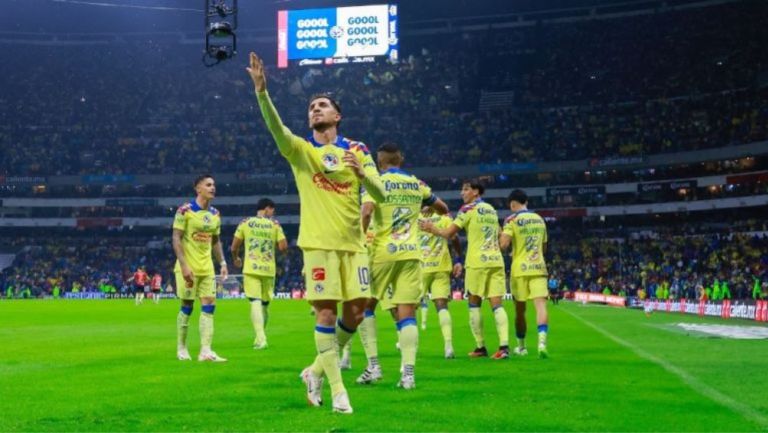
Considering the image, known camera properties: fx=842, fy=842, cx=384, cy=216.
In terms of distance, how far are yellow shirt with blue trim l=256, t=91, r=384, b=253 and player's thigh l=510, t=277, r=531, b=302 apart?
6.62 metres

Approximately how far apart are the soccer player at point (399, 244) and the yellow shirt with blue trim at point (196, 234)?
4.26 metres

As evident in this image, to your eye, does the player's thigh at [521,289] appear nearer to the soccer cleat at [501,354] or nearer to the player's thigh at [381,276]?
the soccer cleat at [501,354]

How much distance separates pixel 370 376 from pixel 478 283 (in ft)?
15.0

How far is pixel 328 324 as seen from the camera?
25.7ft

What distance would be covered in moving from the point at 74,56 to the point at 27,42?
4.83m

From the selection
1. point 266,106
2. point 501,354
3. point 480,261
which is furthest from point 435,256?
point 266,106

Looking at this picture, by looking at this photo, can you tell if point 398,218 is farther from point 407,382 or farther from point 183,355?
point 183,355

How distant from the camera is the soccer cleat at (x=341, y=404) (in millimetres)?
7508

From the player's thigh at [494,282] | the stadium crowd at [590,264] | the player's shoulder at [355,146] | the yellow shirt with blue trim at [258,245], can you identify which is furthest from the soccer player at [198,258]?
the stadium crowd at [590,264]

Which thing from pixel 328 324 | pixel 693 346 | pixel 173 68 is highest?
pixel 173 68

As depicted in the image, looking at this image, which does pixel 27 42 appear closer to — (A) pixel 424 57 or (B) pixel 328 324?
(A) pixel 424 57

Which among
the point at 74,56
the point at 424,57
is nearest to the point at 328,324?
the point at 424,57

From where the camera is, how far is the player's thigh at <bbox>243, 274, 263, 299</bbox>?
55.5 ft

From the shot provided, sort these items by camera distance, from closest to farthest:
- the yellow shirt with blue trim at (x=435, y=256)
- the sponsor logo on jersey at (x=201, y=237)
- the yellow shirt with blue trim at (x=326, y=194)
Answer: the yellow shirt with blue trim at (x=326, y=194)
the sponsor logo on jersey at (x=201, y=237)
the yellow shirt with blue trim at (x=435, y=256)
